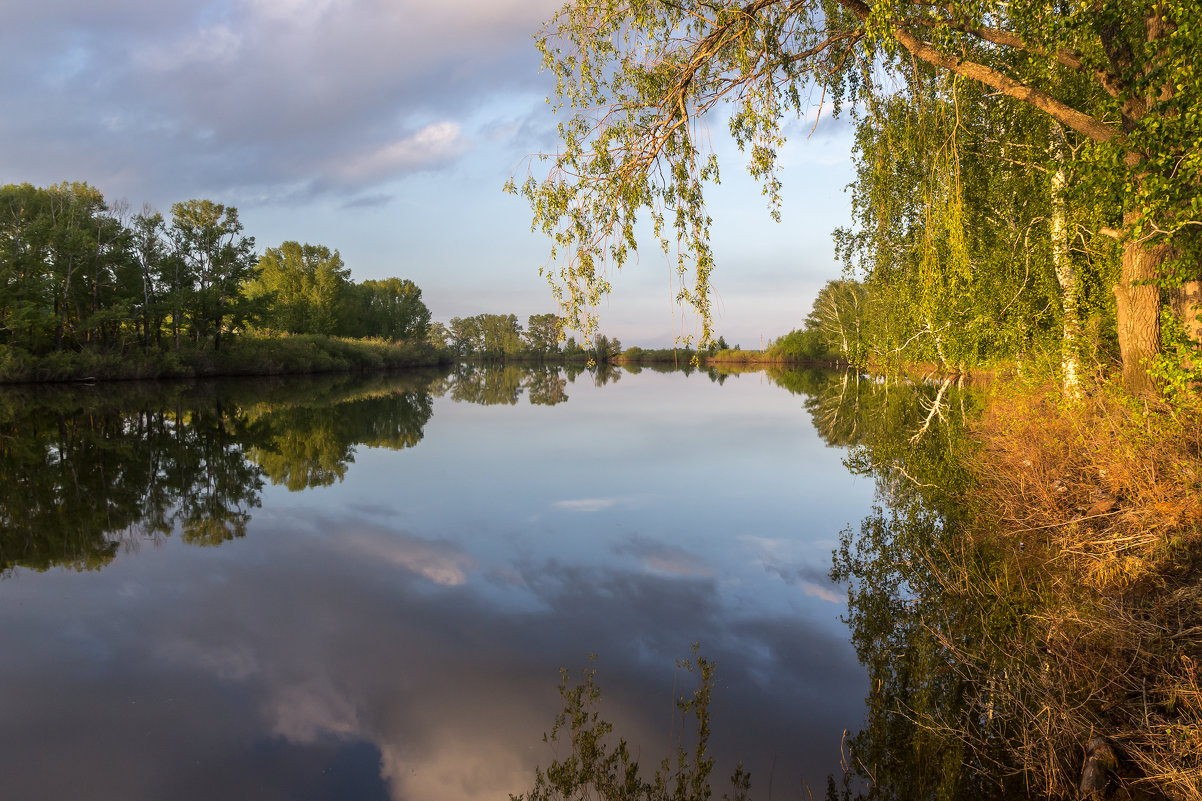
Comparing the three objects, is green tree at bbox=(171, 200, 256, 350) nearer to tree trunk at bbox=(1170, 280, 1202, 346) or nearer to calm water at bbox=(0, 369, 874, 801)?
calm water at bbox=(0, 369, 874, 801)

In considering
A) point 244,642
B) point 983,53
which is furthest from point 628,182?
point 983,53

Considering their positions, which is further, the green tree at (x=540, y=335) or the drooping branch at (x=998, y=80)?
the green tree at (x=540, y=335)

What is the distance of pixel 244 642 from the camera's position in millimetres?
5734

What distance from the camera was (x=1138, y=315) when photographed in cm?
740

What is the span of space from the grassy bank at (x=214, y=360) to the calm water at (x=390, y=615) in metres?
23.5

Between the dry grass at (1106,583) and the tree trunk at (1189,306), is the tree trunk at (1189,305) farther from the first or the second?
the dry grass at (1106,583)

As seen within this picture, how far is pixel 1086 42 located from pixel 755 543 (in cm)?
696

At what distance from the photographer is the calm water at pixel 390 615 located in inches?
161

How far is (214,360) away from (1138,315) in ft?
157

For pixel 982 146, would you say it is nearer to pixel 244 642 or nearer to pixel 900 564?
pixel 900 564

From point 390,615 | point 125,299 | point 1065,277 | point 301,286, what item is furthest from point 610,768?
point 301,286

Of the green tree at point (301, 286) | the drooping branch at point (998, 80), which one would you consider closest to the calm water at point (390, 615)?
the drooping branch at point (998, 80)

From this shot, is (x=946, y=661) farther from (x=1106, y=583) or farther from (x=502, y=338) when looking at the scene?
(x=502, y=338)

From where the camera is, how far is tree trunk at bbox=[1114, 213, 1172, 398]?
7.04 m
